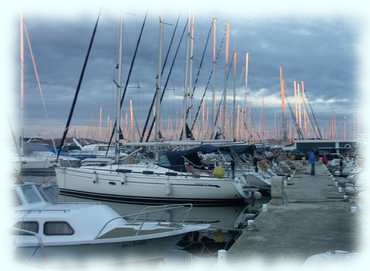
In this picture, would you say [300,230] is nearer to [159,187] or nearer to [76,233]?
[76,233]

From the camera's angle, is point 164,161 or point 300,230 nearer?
point 300,230

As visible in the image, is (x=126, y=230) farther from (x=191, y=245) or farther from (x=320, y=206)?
(x=320, y=206)

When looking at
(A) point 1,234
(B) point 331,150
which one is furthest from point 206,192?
(B) point 331,150

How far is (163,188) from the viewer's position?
62.9 feet

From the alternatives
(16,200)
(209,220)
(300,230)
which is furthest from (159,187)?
(16,200)

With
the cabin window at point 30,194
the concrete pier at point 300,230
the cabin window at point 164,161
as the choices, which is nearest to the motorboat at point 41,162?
the cabin window at point 164,161

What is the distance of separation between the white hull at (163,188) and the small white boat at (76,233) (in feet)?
28.8

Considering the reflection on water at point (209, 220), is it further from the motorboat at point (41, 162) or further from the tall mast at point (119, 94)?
the tall mast at point (119, 94)

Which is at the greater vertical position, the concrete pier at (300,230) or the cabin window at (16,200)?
the cabin window at (16,200)

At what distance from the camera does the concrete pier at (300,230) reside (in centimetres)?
912

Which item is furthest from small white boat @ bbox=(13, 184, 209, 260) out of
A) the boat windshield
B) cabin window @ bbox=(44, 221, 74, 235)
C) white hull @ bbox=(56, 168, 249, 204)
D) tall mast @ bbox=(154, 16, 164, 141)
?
tall mast @ bbox=(154, 16, 164, 141)

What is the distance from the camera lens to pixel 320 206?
15.2m

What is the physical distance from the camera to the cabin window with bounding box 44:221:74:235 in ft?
30.5

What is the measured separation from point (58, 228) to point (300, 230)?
17.9 feet
